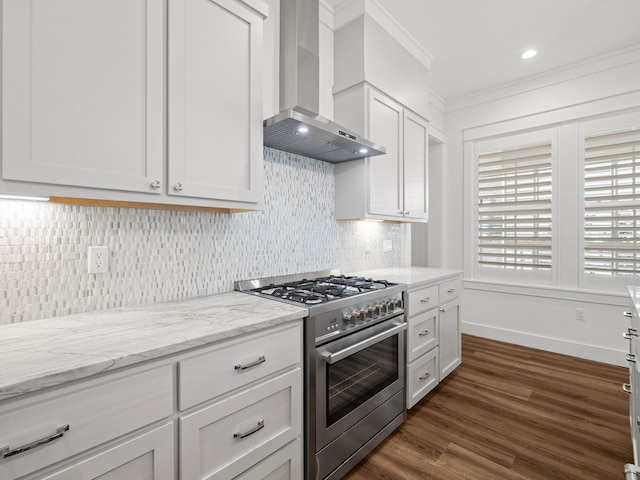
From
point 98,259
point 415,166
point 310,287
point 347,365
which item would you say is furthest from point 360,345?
point 415,166

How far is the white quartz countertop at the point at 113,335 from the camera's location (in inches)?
32.6

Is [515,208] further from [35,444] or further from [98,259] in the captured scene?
[35,444]

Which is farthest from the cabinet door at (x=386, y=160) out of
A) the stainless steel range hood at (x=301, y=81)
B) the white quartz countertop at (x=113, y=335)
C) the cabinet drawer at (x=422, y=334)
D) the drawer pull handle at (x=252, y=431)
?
the drawer pull handle at (x=252, y=431)

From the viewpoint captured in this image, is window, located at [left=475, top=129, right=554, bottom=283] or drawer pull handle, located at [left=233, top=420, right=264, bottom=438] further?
window, located at [left=475, top=129, right=554, bottom=283]

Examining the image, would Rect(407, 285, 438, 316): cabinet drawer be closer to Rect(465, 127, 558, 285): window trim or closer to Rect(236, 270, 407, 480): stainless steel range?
Rect(236, 270, 407, 480): stainless steel range

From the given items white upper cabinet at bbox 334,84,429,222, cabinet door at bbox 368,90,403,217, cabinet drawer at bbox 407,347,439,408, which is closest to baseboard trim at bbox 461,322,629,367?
cabinet drawer at bbox 407,347,439,408

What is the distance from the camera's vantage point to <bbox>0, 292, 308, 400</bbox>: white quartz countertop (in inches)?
32.6

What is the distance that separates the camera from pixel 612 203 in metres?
3.11

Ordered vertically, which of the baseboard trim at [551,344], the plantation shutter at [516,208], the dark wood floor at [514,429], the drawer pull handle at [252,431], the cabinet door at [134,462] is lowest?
the dark wood floor at [514,429]

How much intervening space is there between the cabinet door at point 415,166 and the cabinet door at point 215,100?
5.16ft

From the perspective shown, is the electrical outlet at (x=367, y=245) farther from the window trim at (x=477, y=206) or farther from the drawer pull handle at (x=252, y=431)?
the drawer pull handle at (x=252, y=431)

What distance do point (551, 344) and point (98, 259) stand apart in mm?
4207

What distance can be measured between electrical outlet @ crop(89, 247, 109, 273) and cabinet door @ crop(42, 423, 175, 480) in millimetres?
774

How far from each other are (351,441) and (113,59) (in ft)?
6.75
